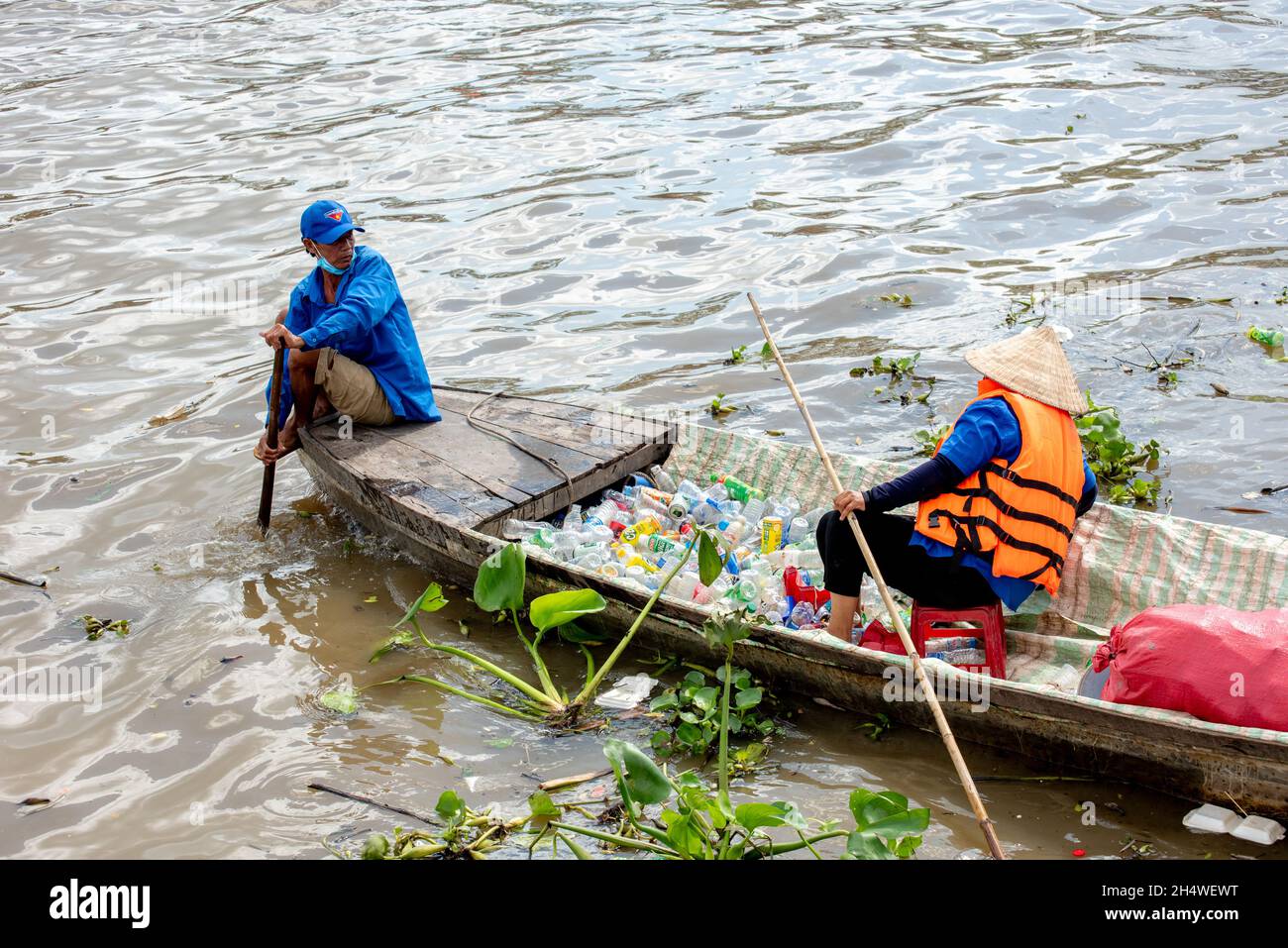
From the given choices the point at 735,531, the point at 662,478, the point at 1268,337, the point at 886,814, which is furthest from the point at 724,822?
the point at 1268,337

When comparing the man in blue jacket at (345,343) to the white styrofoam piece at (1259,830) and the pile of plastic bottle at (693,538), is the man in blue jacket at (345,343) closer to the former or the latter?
the pile of plastic bottle at (693,538)

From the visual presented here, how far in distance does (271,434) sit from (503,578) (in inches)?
84.9

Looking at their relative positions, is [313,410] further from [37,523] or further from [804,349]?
[804,349]

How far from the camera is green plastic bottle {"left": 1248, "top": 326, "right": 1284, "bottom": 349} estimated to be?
6.67 m

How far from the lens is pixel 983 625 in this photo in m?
3.94

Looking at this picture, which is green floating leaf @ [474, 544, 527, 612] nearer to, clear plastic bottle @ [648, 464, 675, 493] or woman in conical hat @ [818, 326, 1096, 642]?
woman in conical hat @ [818, 326, 1096, 642]

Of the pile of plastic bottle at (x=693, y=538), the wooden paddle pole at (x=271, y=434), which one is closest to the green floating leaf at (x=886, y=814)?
the pile of plastic bottle at (x=693, y=538)

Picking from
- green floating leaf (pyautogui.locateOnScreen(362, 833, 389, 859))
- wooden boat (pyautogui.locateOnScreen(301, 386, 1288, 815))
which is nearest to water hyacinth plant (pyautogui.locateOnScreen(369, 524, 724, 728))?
wooden boat (pyautogui.locateOnScreen(301, 386, 1288, 815))

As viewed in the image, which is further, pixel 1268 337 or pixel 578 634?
pixel 1268 337

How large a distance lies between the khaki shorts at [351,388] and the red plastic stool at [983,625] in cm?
290

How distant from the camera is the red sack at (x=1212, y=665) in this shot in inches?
125

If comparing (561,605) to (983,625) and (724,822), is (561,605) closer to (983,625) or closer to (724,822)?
(724,822)
